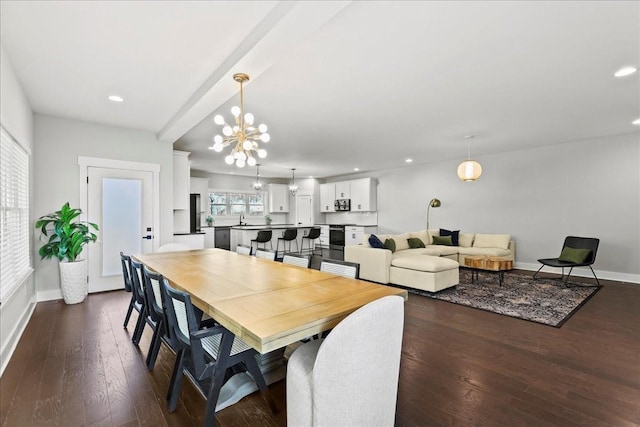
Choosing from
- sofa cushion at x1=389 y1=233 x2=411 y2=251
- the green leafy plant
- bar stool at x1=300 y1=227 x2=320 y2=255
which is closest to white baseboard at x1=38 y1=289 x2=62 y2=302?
the green leafy plant

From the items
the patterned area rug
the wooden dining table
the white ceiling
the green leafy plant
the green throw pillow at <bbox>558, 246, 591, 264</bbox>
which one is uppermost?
the white ceiling

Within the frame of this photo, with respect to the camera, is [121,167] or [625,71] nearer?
[625,71]

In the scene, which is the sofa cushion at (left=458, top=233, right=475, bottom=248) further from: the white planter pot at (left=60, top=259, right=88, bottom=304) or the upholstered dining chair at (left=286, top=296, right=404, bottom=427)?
the white planter pot at (left=60, top=259, right=88, bottom=304)

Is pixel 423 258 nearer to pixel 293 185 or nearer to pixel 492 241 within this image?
pixel 492 241

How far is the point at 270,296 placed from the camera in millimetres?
1858

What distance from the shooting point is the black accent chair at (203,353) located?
5.33ft

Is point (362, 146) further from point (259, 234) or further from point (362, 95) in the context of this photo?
point (259, 234)

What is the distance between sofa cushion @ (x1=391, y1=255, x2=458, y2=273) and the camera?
448 centimetres

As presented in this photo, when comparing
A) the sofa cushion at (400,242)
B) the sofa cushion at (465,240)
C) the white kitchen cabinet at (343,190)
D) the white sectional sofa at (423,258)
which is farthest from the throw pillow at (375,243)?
the white kitchen cabinet at (343,190)

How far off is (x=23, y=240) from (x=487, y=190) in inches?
323

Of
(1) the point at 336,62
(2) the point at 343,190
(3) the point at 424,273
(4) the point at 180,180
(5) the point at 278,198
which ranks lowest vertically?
(3) the point at 424,273

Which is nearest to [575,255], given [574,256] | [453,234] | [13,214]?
[574,256]

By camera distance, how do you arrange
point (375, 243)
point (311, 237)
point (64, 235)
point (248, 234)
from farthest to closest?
point (311, 237), point (248, 234), point (375, 243), point (64, 235)

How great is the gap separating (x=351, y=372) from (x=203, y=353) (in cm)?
89
